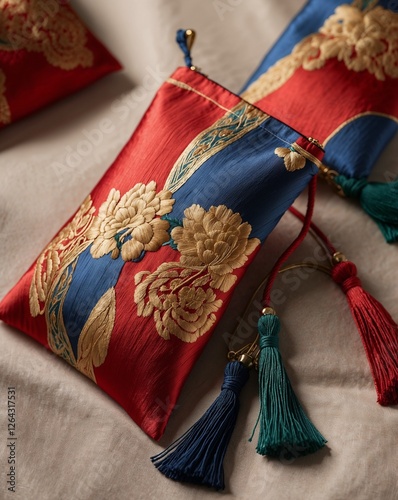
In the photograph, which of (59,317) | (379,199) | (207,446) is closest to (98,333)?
(59,317)

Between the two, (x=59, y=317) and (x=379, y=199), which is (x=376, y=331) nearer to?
(x=379, y=199)

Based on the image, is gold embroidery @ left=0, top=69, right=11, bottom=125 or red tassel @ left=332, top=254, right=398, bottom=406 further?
gold embroidery @ left=0, top=69, right=11, bottom=125

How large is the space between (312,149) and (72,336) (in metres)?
0.43

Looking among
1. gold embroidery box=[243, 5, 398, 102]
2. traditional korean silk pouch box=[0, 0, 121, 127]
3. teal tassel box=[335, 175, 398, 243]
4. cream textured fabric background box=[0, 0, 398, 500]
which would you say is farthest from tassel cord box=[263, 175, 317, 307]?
traditional korean silk pouch box=[0, 0, 121, 127]

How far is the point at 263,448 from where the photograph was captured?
0.79 metres

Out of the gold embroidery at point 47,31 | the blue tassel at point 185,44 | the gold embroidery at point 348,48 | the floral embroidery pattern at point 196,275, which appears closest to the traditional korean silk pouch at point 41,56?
the gold embroidery at point 47,31

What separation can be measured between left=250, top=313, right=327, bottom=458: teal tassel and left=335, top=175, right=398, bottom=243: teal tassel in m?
0.30

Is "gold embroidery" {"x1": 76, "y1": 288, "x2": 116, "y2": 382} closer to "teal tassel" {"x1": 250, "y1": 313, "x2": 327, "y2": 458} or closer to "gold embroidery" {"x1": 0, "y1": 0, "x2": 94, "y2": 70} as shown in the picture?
"teal tassel" {"x1": 250, "y1": 313, "x2": 327, "y2": 458}

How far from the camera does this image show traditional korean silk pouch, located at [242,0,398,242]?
1048 mm

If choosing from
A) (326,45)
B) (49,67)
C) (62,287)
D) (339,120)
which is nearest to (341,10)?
(326,45)

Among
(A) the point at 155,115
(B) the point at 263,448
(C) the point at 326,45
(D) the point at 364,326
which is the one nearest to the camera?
(B) the point at 263,448

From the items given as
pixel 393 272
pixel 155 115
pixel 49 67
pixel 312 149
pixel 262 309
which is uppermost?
pixel 49 67

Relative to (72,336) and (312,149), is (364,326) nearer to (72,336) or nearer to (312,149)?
(312,149)

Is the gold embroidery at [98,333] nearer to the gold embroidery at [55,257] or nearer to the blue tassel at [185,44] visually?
the gold embroidery at [55,257]
